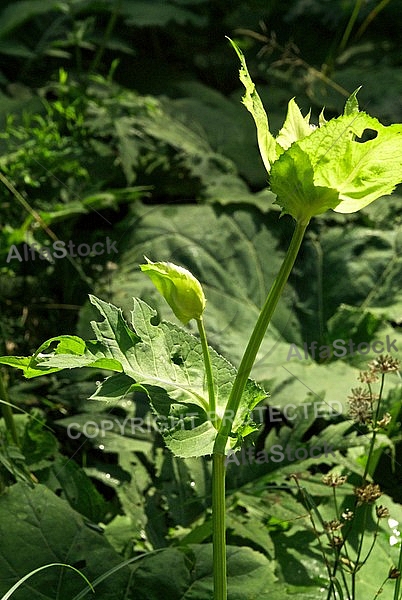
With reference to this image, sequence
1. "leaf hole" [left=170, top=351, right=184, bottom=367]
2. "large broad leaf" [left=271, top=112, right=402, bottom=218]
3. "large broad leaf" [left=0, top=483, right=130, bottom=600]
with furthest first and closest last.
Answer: "large broad leaf" [left=0, top=483, right=130, bottom=600]
"leaf hole" [left=170, top=351, right=184, bottom=367]
"large broad leaf" [left=271, top=112, right=402, bottom=218]

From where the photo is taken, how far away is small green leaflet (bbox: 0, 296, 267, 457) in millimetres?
895

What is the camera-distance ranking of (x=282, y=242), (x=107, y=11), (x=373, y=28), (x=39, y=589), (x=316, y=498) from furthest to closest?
(x=373, y=28) → (x=107, y=11) → (x=282, y=242) → (x=316, y=498) → (x=39, y=589)

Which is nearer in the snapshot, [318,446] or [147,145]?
[318,446]

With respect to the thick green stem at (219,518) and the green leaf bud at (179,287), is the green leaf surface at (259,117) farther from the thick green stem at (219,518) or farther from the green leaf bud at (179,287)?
the thick green stem at (219,518)

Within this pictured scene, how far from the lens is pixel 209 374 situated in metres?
0.93

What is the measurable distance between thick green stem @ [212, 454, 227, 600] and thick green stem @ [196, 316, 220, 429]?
47 millimetres

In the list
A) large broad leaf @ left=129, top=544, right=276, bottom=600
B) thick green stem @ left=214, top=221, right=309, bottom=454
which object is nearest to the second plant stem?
thick green stem @ left=214, top=221, right=309, bottom=454

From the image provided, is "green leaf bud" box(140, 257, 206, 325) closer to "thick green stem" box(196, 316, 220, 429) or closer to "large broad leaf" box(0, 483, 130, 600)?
"thick green stem" box(196, 316, 220, 429)

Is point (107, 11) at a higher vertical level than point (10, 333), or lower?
higher

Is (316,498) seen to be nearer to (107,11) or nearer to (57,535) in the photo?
(57,535)

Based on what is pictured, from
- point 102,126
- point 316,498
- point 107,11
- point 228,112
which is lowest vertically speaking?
point 316,498

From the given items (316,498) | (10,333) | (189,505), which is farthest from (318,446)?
(10,333)

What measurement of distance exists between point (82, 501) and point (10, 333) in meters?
0.57

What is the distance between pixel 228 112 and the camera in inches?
108
